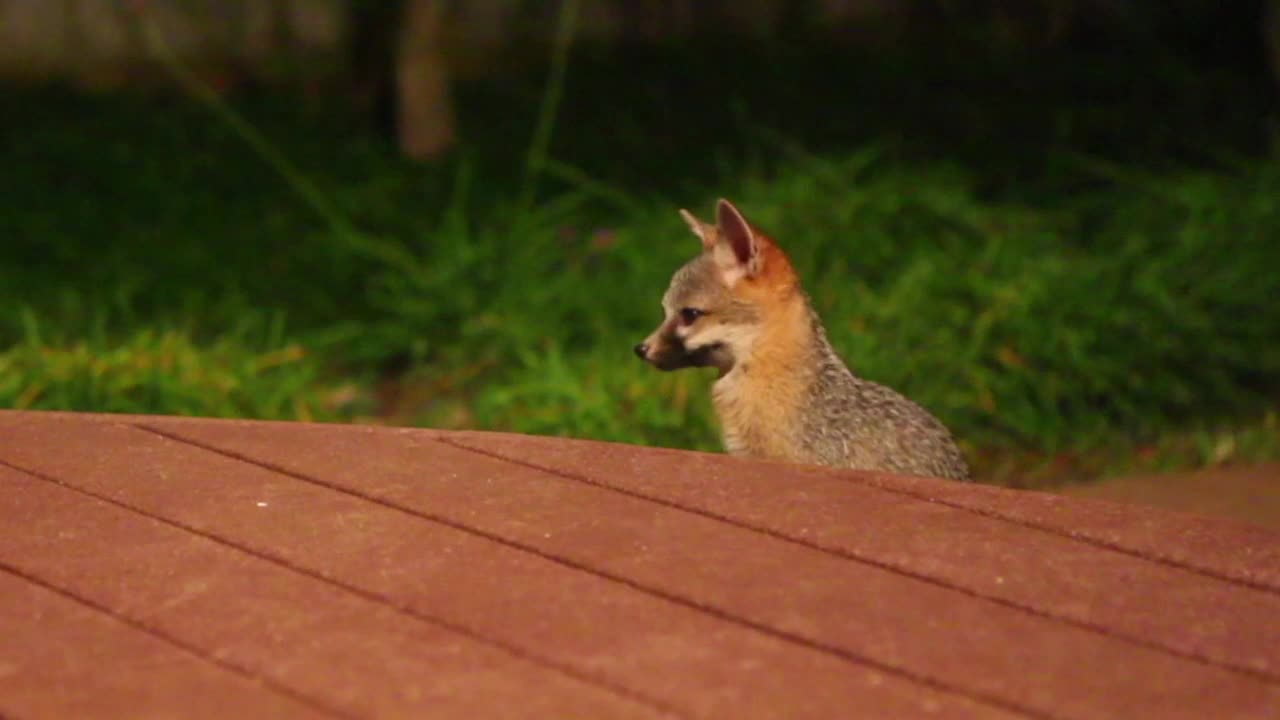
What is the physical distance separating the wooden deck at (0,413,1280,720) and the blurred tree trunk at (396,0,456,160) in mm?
4707

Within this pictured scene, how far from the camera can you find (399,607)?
106 inches

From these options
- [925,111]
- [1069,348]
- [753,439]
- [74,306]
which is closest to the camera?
[753,439]

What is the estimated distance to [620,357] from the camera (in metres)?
6.17

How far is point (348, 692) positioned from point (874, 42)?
28.4ft

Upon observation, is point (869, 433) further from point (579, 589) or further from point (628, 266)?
point (628, 266)

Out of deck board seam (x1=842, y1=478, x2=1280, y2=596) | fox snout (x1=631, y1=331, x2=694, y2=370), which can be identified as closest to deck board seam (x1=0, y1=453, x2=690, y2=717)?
deck board seam (x1=842, y1=478, x2=1280, y2=596)

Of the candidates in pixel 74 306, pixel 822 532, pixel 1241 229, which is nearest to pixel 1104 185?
pixel 1241 229

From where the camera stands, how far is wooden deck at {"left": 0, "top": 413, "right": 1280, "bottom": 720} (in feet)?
7.96

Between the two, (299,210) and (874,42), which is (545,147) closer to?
(299,210)

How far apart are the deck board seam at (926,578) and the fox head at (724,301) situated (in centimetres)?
96

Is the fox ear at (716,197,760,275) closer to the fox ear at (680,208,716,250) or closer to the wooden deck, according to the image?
the fox ear at (680,208,716,250)

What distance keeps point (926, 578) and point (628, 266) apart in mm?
4080

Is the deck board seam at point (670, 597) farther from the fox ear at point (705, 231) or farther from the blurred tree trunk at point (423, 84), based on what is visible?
the blurred tree trunk at point (423, 84)

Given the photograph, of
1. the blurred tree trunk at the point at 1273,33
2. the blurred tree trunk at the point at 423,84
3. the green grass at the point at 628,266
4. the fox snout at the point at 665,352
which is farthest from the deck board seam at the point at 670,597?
the blurred tree trunk at the point at 1273,33
